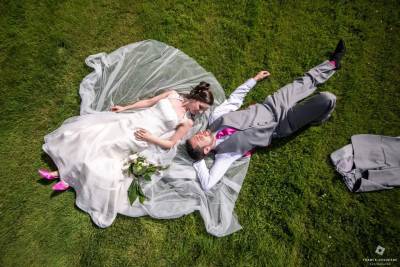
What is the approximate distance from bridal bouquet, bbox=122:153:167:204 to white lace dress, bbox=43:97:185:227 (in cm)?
10

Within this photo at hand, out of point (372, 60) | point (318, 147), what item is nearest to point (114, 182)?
point (318, 147)

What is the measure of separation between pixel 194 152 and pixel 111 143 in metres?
1.36

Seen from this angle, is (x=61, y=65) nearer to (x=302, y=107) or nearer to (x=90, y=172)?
(x=90, y=172)

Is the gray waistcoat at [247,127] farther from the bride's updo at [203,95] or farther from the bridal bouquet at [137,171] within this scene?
the bridal bouquet at [137,171]

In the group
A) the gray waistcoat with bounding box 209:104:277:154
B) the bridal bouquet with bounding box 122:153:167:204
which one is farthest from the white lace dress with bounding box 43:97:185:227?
the gray waistcoat with bounding box 209:104:277:154

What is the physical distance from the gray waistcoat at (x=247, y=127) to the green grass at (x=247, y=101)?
→ 0.68 meters

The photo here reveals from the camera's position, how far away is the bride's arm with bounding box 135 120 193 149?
213 inches

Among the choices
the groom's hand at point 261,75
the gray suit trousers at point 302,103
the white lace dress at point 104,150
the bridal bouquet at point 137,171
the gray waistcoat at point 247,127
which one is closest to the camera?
the white lace dress at point 104,150

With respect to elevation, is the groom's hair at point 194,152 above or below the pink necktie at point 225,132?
below

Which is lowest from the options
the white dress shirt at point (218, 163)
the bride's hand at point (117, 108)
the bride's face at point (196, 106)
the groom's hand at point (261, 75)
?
the white dress shirt at point (218, 163)

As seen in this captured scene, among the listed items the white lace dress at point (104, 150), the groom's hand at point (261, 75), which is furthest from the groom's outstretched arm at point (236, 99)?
the white lace dress at point (104, 150)

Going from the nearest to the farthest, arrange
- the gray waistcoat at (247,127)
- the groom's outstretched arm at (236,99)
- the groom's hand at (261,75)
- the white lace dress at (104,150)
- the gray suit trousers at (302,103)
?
the white lace dress at (104,150) < the gray suit trousers at (302,103) < the gray waistcoat at (247,127) < the groom's outstretched arm at (236,99) < the groom's hand at (261,75)

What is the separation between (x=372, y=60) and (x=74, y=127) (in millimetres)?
5624

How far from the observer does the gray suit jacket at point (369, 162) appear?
215 inches
